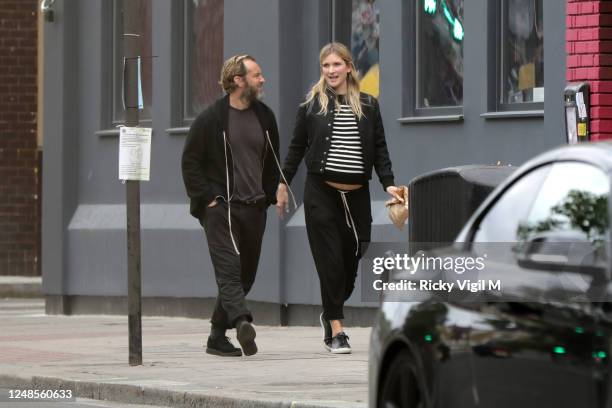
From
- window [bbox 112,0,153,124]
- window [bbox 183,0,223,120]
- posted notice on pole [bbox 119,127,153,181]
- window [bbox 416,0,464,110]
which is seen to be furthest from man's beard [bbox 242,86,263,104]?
window [bbox 112,0,153,124]

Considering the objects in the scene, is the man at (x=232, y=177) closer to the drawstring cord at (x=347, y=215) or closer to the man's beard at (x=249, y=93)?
the man's beard at (x=249, y=93)

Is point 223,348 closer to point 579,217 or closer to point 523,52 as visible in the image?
point 523,52

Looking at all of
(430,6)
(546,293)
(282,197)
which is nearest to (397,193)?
(282,197)

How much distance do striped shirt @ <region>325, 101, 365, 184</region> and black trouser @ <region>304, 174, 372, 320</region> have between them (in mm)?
133

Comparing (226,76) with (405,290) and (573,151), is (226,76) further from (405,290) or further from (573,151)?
(573,151)

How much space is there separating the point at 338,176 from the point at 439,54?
119 inches

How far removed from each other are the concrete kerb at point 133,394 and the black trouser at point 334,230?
2.02 metres

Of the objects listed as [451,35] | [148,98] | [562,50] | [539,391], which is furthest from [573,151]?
[148,98]

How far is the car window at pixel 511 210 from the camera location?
6238mm

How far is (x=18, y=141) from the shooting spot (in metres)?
26.5

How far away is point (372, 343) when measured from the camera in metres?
7.17

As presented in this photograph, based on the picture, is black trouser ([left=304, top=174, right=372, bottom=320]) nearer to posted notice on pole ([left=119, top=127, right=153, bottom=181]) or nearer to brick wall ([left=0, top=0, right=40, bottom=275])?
posted notice on pole ([left=119, top=127, right=153, bottom=181])

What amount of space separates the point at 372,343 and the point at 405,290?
317 mm

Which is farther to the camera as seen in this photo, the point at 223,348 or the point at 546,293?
the point at 223,348
